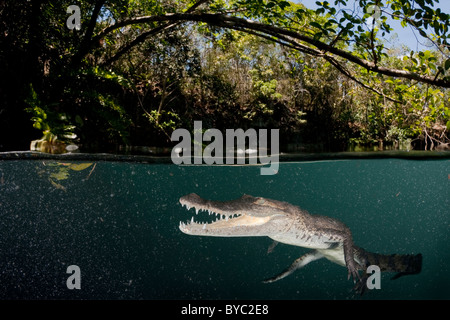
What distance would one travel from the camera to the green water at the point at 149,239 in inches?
345

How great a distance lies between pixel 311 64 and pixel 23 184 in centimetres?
1168

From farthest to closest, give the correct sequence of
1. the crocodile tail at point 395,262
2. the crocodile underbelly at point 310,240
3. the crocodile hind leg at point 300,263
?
the crocodile tail at point 395,262 < the crocodile hind leg at point 300,263 < the crocodile underbelly at point 310,240

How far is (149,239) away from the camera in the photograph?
10141mm

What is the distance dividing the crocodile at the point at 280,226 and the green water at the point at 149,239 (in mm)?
3374

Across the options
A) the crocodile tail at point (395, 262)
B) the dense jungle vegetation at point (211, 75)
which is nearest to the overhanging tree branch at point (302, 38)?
the dense jungle vegetation at point (211, 75)

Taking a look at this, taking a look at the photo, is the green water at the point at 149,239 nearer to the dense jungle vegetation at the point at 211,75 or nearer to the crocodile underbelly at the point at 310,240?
the dense jungle vegetation at the point at 211,75

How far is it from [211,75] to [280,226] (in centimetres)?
781

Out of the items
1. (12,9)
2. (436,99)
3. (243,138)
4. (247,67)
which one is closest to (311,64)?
(247,67)

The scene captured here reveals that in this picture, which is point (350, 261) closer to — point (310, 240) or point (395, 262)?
point (310, 240)

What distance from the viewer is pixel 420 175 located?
14203 millimetres

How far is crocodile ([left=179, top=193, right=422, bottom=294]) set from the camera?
14.9 ft

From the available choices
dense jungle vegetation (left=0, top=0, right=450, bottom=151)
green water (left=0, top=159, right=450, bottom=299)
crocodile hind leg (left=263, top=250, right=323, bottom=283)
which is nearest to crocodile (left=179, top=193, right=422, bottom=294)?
crocodile hind leg (left=263, top=250, right=323, bottom=283)
